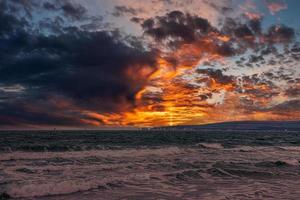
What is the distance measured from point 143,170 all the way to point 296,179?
861cm

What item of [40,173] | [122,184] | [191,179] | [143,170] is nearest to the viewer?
[122,184]

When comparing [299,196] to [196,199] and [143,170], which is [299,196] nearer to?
[196,199]

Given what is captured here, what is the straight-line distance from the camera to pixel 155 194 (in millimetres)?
13500

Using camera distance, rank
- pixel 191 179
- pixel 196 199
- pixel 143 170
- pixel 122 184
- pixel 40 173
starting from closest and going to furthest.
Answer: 1. pixel 196 199
2. pixel 122 184
3. pixel 191 179
4. pixel 40 173
5. pixel 143 170

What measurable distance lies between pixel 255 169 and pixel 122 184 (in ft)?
33.2

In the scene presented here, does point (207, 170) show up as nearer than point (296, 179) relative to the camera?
No

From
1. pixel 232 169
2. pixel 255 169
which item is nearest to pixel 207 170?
pixel 232 169

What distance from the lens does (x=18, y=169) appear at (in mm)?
20484

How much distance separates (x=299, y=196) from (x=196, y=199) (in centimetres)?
427

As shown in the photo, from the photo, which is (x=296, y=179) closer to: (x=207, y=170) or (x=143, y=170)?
(x=207, y=170)

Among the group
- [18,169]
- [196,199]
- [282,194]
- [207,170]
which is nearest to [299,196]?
[282,194]

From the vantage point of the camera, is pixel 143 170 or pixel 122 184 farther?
pixel 143 170

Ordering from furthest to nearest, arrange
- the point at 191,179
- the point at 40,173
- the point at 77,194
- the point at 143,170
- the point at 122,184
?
the point at 143,170 < the point at 40,173 < the point at 191,179 < the point at 122,184 < the point at 77,194

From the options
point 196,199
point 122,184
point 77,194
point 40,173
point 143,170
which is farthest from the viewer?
point 143,170
